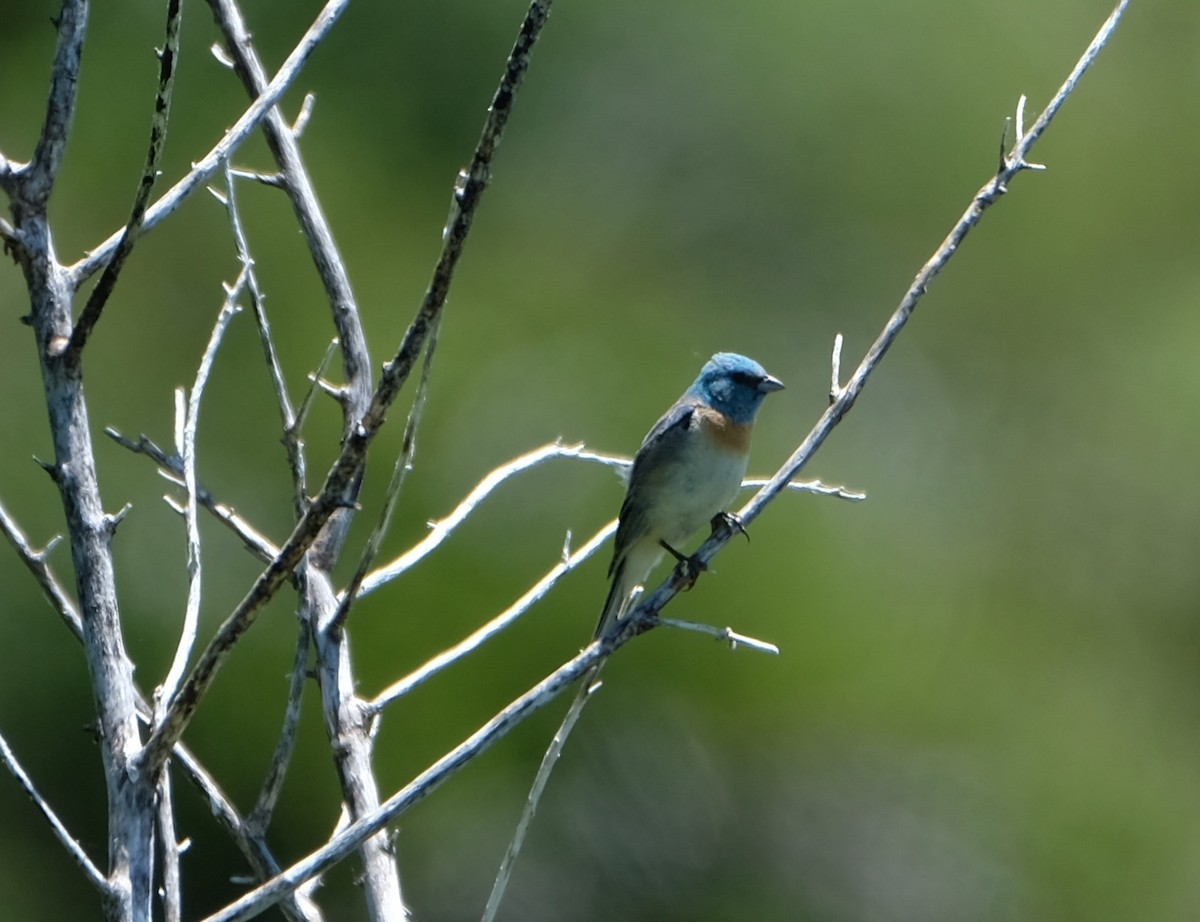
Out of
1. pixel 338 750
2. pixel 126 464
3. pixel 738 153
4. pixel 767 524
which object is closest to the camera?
pixel 338 750

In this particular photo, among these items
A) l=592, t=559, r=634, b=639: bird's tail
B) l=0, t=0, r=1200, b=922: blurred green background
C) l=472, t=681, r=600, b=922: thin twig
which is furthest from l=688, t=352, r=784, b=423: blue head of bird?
l=472, t=681, r=600, b=922: thin twig

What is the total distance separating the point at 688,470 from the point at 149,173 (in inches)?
102

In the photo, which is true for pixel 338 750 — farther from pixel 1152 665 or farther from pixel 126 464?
pixel 1152 665

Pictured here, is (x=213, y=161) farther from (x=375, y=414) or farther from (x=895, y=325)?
(x=895, y=325)

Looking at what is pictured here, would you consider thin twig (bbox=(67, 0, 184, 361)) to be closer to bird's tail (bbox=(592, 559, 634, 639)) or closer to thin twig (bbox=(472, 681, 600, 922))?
thin twig (bbox=(472, 681, 600, 922))

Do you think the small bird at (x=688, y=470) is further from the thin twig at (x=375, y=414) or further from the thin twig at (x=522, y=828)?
the thin twig at (x=375, y=414)

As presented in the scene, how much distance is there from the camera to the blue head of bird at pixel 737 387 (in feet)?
14.0

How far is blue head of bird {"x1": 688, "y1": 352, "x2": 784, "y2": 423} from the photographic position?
4.27 metres

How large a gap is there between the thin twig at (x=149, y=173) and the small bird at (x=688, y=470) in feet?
7.58

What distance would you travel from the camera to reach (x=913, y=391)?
6785 millimetres

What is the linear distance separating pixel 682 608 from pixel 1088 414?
2.68 meters

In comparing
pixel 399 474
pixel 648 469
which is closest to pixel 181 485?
pixel 399 474

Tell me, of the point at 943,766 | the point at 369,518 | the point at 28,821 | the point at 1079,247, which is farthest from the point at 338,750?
the point at 1079,247

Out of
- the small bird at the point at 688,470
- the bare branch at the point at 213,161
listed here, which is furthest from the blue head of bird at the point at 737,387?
the bare branch at the point at 213,161
